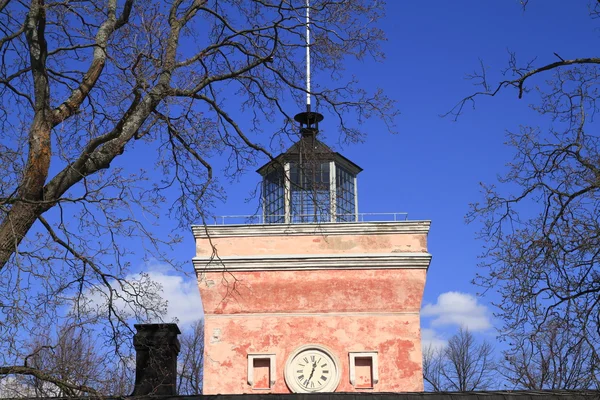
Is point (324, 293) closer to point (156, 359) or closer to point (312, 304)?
point (312, 304)

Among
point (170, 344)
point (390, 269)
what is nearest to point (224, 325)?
point (390, 269)

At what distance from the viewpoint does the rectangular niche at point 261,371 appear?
2130cm

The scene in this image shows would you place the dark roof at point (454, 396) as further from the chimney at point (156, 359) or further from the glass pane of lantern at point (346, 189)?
the glass pane of lantern at point (346, 189)

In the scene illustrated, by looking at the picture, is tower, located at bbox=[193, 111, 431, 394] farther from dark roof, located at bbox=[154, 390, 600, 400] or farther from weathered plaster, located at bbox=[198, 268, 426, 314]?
dark roof, located at bbox=[154, 390, 600, 400]

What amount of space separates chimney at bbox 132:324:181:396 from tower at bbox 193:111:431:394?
880 cm

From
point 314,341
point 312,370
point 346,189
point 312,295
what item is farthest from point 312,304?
point 346,189

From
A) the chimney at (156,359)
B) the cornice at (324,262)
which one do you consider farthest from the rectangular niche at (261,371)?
the chimney at (156,359)

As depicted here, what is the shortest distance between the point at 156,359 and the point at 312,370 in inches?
399

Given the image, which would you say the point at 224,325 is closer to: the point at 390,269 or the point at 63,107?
the point at 390,269

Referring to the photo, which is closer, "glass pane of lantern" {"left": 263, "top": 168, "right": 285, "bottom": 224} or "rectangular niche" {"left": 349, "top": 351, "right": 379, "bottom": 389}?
"rectangular niche" {"left": 349, "top": 351, "right": 379, "bottom": 389}

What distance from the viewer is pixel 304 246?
22422 millimetres

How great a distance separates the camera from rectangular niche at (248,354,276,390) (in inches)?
838

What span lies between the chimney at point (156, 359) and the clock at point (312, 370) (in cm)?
877

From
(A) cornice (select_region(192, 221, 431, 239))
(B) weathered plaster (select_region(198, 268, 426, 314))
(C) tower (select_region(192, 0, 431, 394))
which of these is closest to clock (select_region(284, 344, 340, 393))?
(C) tower (select_region(192, 0, 431, 394))
